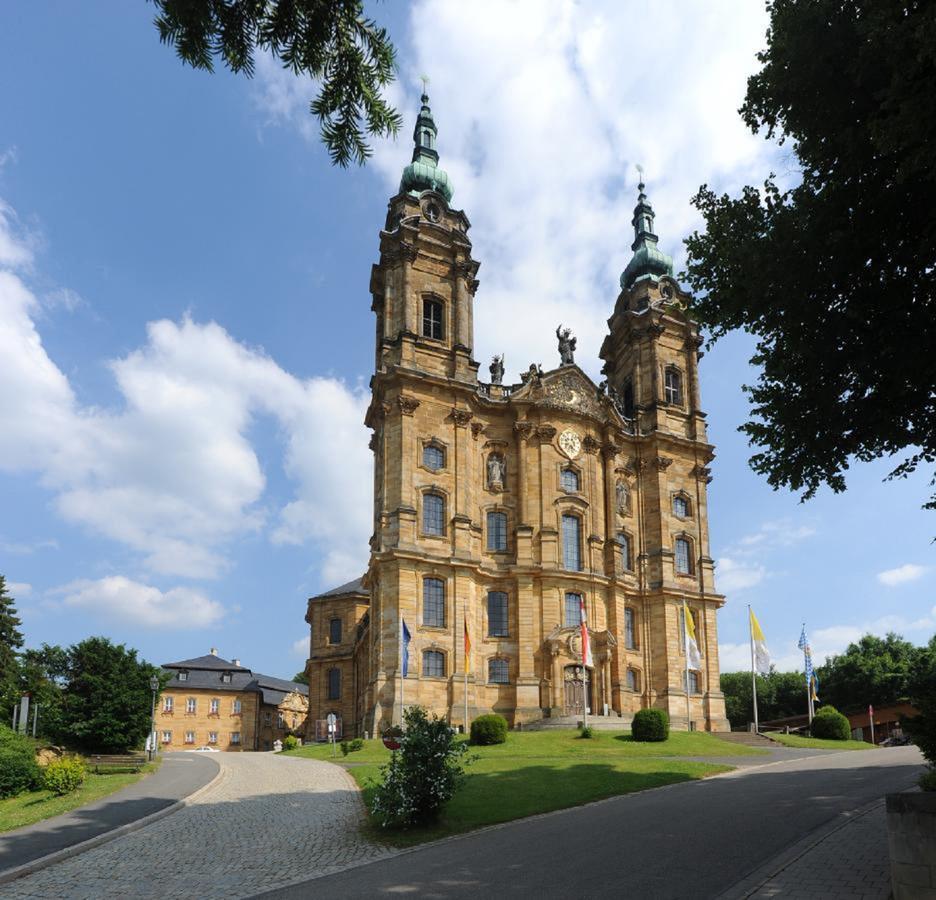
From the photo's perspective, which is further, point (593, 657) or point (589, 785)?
point (593, 657)

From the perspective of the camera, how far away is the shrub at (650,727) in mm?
38656

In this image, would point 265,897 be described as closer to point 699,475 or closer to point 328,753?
point 328,753

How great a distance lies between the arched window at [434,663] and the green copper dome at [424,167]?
29507 millimetres

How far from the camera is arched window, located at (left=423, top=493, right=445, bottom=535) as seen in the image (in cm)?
→ 4825

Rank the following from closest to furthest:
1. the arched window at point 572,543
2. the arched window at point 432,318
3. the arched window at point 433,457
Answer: the arched window at point 433,457, the arched window at point 572,543, the arched window at point 432,318

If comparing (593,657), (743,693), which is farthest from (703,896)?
(743,693)

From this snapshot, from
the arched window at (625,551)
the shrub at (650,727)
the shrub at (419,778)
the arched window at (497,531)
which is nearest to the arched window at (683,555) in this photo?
the arched window at (625,551)

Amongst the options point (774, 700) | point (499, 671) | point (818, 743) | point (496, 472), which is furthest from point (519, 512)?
point (774, 700)

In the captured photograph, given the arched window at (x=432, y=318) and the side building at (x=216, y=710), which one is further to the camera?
the side building at (x=216, y=710)

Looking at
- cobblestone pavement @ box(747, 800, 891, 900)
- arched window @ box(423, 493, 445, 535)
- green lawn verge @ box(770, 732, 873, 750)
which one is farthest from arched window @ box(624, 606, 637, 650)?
cobblestone pavement @ box(747, 800, 891, 900)

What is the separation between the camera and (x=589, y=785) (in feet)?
76.0

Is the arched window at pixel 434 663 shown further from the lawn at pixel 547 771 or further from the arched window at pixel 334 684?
the arched window at pixel 334 684

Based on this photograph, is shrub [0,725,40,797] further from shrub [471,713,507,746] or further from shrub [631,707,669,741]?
shrub [631,707,669,741]

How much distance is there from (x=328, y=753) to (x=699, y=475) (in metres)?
32.2
